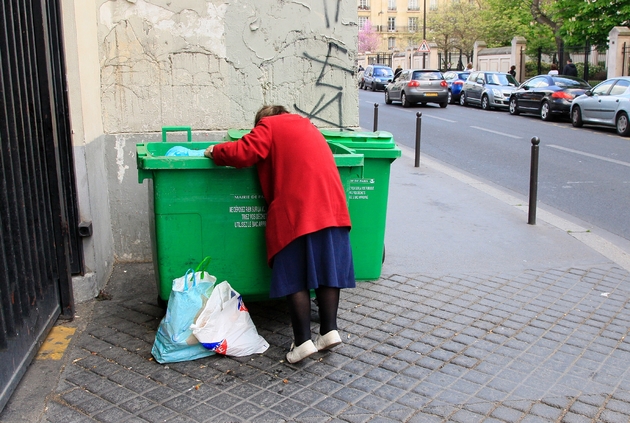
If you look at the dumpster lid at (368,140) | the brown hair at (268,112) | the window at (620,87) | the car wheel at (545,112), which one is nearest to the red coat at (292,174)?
the brown hair at (268,112)

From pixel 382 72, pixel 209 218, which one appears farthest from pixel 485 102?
pixel 209 218

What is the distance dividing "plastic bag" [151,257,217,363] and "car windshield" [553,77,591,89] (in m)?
20.9

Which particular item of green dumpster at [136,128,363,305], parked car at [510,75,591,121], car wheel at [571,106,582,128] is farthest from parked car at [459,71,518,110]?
green dumpster at [136,128,363,305]

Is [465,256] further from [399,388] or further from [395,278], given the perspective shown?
[399,388]

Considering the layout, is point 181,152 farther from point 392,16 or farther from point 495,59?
point 392,16

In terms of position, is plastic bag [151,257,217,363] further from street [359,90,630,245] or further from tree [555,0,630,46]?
tree [555,0,630,46]

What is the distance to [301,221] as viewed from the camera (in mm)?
4098

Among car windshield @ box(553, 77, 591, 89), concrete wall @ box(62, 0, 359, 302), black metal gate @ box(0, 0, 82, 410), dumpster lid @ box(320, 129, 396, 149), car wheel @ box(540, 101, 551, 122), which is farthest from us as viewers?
car windshield @ box(553, 77, 591, 89)

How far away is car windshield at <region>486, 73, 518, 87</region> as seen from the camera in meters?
27.6

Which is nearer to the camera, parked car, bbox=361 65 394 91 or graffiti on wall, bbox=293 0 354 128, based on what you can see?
graffiti on wall, bbox=293 0 354 128

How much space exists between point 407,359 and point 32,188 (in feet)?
8.57

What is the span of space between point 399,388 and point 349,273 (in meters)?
0.82

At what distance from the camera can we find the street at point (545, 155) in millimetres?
9664

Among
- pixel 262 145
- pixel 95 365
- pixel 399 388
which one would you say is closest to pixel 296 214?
pixel 262 145
